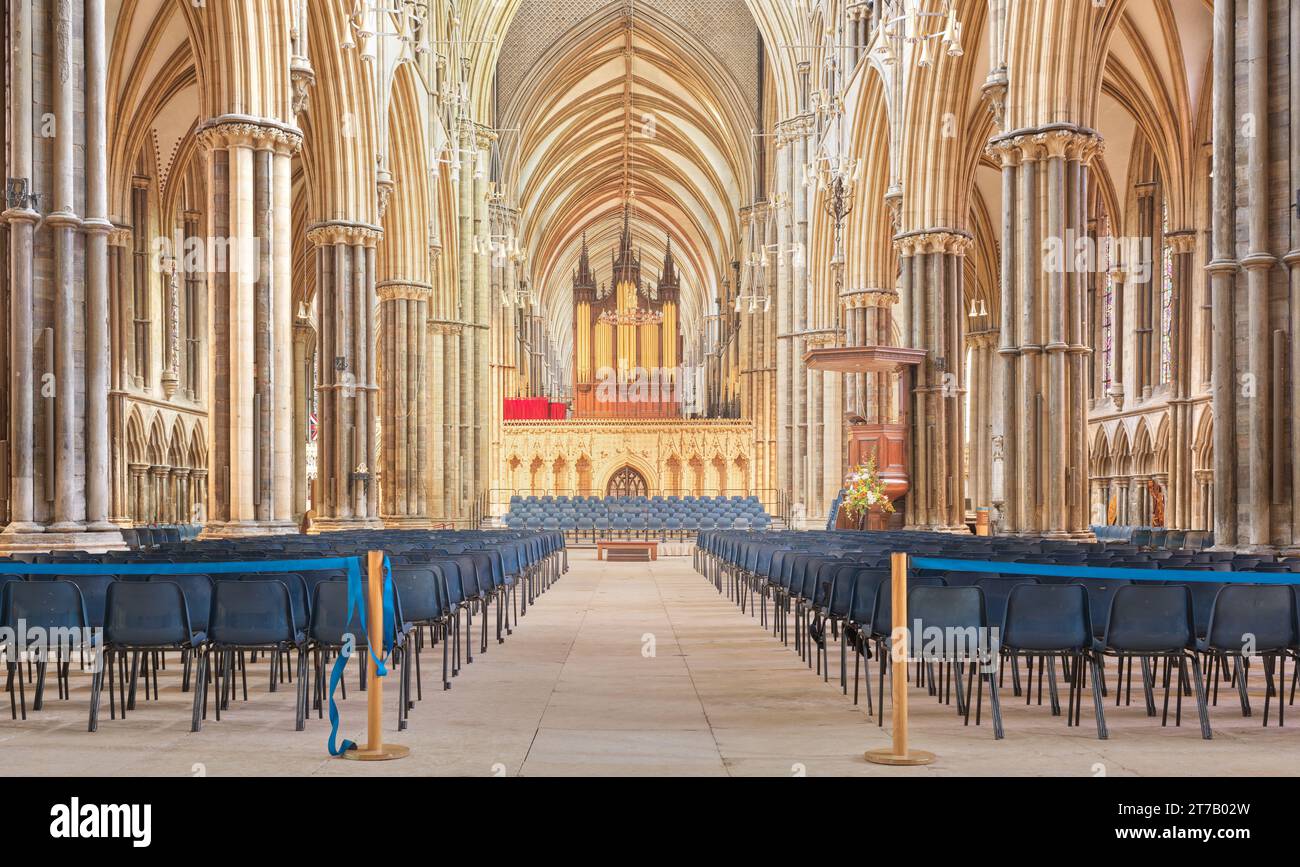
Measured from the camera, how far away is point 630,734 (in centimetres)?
691

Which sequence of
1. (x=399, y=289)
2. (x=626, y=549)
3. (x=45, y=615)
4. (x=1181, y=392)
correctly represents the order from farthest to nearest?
1. (x=399, y=289)
2. (x=626, y=549)
3. (x=1181, y=392)
4. (x=45, y=615)

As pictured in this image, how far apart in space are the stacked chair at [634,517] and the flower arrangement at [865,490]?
891cm

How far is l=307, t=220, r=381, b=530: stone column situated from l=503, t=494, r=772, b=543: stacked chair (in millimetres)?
9141

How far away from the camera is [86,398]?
12.5 meters

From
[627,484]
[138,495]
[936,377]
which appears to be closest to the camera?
[936,377]

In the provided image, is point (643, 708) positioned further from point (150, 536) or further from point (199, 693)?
point (150, 536)

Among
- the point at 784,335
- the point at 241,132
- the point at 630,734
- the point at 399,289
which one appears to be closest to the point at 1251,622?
the point at 630,734

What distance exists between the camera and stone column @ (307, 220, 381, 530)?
24219 millimetres

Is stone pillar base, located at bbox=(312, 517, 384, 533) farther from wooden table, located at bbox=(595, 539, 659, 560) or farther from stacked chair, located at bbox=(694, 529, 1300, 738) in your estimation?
stacked chair, located at bbox=(694, 529, 1300, 738)

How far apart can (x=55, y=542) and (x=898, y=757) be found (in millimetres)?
9238

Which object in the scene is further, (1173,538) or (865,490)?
(865,490)

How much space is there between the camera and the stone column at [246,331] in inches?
702

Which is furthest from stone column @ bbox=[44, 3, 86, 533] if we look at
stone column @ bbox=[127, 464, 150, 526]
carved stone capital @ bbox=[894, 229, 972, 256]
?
stone column @ bbox=[127, 464, 150, 526]
